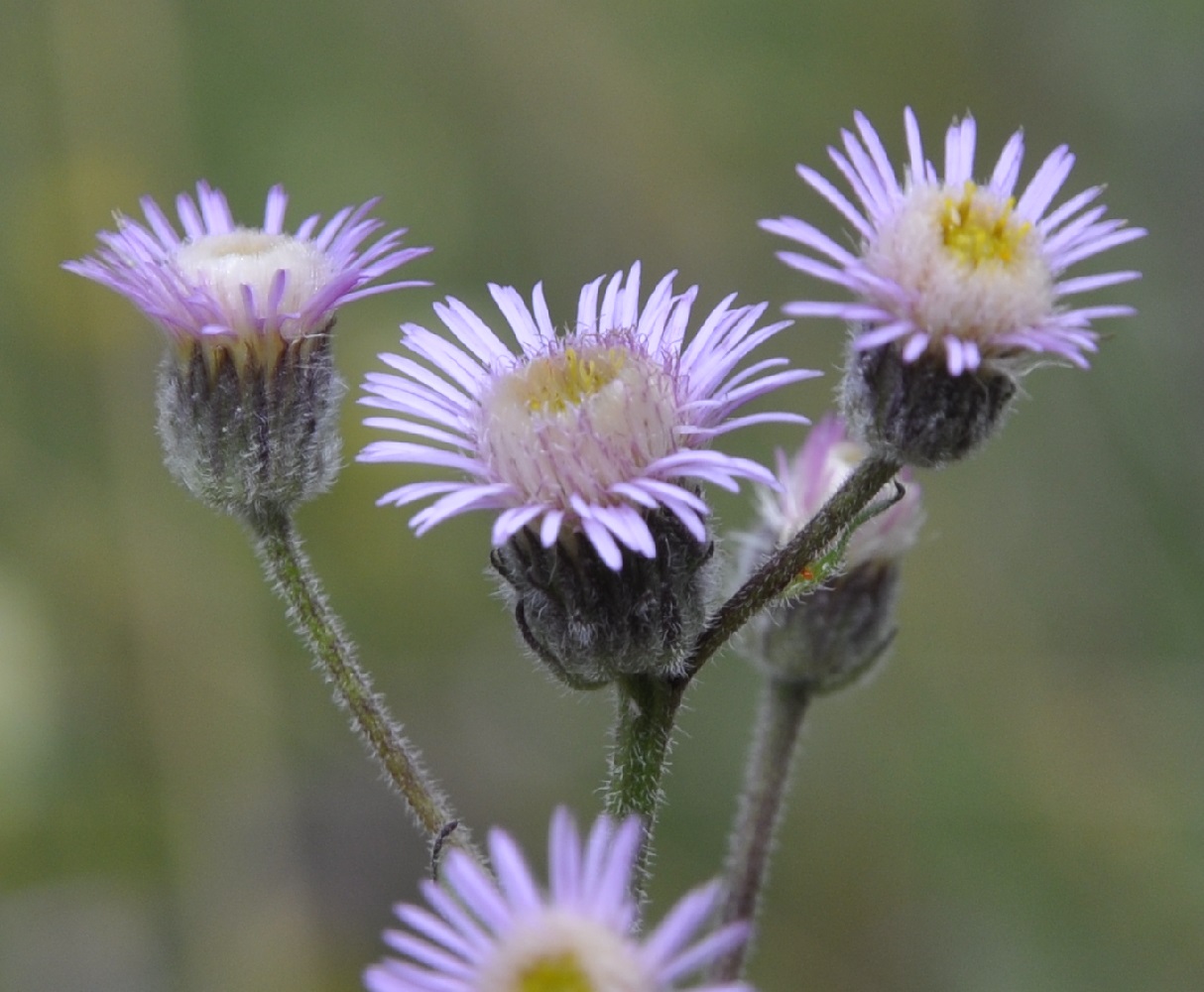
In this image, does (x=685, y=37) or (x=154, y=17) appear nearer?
(x=154, y=17)

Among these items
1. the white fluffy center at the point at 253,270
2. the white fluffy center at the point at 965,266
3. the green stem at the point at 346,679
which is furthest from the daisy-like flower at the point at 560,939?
the white fluffy center at the point at 253,270

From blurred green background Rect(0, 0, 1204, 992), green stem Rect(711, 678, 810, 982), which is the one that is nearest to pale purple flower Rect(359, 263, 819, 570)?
green stem Rect(711, 678, 810, 982)

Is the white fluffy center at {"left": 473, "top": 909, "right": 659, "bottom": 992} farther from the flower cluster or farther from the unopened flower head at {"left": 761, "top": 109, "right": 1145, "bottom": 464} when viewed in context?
the unopened flower head at {"left": 761, "top": 109, "right": 1145, "bottom": 464}

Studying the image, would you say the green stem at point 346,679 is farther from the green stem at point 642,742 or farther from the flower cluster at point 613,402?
the green stem at point 642,742

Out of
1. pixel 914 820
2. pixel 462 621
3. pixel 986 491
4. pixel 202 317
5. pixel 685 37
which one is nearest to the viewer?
pixel 202 317

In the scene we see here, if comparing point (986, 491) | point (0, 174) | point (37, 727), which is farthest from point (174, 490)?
point (986, 491)

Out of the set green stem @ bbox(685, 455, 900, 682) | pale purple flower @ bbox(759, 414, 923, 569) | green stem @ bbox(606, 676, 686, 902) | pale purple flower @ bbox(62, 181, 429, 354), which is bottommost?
green stem @ bbox(606, 676, 686, 902)

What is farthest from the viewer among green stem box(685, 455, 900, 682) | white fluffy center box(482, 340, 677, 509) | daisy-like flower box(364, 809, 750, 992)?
green stem box(685, 455, 900, 682)

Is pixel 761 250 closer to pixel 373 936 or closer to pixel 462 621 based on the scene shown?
pixel 462 621
